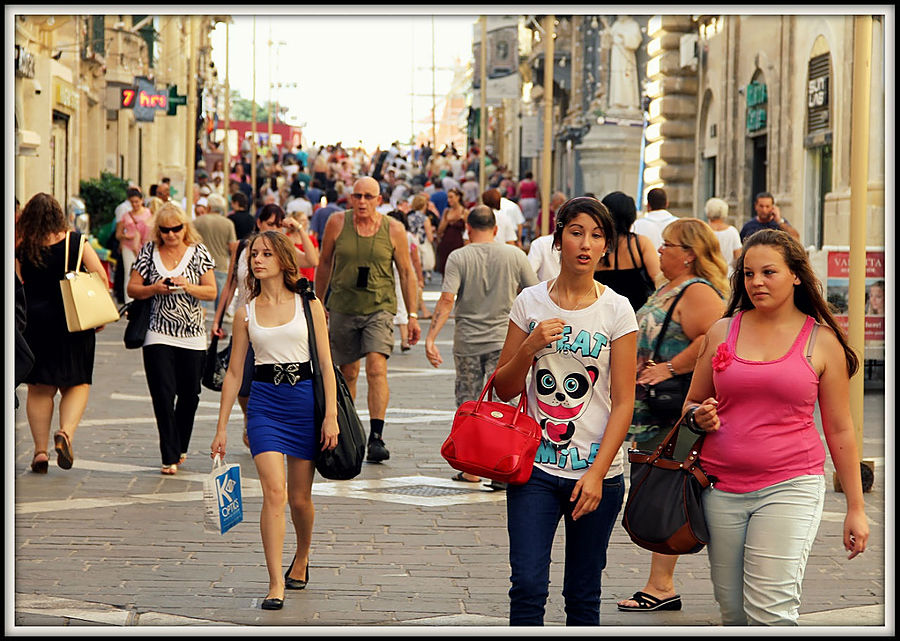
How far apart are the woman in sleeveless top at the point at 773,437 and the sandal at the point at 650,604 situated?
1.63 metres

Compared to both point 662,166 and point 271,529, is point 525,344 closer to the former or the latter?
point 271,529

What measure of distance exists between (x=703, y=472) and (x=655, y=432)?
4.99 ft

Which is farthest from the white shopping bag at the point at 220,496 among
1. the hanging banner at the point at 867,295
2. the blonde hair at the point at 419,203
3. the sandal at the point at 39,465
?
the blonde hair at the point at 419,203

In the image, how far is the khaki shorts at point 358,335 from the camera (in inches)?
405

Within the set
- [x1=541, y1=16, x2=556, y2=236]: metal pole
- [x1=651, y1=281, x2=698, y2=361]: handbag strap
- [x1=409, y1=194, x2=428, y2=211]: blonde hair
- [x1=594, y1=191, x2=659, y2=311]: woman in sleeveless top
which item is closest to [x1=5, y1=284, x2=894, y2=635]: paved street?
[x1=651, y1=281, x2=698, y2=361]: handbag strap

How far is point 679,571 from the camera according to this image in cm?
717

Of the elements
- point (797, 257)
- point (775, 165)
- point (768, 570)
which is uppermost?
point (775, 165)

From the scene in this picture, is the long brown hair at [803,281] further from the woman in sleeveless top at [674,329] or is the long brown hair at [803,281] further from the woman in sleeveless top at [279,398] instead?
the woman in sleeveless top at [279,398]

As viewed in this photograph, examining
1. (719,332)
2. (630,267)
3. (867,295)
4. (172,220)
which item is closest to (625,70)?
(867,295)

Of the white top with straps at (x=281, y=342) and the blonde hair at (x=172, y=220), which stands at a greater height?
the blonde hair at (x=172, y=220)

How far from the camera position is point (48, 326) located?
378 inches

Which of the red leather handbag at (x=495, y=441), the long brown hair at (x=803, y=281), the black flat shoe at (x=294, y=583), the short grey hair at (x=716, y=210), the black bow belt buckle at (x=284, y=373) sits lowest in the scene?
the black flat shoe at (x=294, y=583)

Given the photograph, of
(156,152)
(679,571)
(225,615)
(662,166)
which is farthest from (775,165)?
(156,152)

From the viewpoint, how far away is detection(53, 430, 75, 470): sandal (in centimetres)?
928
